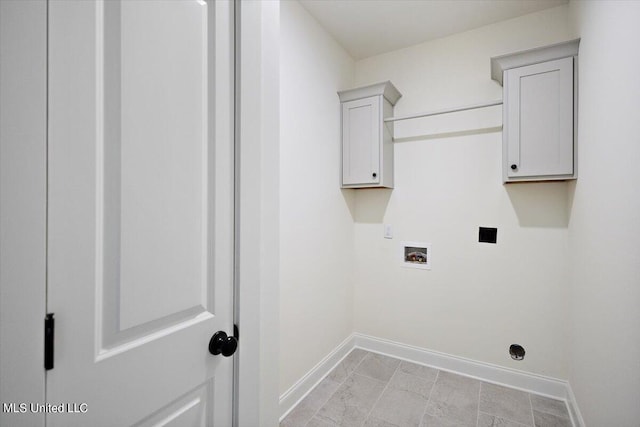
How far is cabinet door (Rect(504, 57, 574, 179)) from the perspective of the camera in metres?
1.80

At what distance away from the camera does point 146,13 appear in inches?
28.9

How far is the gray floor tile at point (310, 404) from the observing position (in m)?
1.84

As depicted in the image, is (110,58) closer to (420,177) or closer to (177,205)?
(177,205)

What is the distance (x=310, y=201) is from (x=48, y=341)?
1.70m

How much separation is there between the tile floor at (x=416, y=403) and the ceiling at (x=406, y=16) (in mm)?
2681

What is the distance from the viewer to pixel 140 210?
2.37 feet

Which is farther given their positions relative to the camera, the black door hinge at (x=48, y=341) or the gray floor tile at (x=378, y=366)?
the gray floor tile at (x=378, y=366)

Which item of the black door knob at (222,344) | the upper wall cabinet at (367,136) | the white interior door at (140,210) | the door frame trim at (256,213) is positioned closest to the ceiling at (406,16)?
the upper wall cabinet at (367,136)

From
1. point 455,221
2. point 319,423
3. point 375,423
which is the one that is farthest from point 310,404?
point 455,221

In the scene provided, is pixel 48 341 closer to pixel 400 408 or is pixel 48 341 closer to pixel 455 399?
pixel 400 408

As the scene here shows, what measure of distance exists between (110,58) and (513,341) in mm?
2751

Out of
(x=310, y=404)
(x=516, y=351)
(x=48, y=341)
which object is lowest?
(x=310, y=404)

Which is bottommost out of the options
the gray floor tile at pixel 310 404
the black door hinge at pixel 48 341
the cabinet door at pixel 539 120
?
the gray floor tile at pixel 310 404

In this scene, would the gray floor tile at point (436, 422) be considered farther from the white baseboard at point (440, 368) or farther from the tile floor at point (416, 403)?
the white baseboard at point (440, 368)
